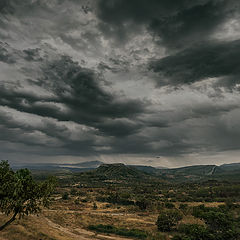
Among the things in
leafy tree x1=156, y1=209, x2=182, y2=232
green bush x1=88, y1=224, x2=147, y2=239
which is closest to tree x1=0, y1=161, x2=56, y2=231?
green bush x1=88, y1=224, x2=147, y2=239

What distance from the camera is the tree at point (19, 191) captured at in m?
24.9

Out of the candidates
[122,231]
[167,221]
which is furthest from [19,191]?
[167,221]

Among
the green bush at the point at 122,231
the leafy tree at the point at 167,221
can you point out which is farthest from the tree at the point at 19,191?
the leafy tree at the point at 167,221

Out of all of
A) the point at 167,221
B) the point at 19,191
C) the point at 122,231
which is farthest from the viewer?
the point at 167,221

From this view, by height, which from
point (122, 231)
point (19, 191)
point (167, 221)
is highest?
point (19, 191)

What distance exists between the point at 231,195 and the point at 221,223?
93.5m

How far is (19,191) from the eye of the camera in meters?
25.3

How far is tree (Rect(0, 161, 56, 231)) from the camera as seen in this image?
24875mm

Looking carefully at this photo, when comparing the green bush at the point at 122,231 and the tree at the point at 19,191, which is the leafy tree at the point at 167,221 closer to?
the green bush at the point at 122,231

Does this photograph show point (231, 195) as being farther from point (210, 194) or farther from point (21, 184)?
point (21, 184)

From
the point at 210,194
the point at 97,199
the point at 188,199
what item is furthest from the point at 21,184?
the point at 210,194

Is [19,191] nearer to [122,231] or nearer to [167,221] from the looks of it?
[122,231]

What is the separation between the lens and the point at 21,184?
2545 cm

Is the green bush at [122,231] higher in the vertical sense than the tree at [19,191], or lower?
lower
